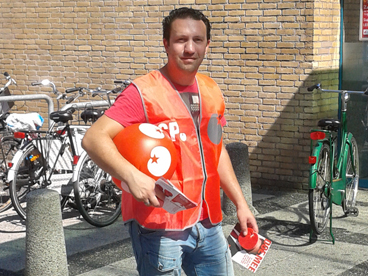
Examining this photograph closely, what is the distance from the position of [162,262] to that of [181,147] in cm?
50

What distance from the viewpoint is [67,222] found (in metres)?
7.14

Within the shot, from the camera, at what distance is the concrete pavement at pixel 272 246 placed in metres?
5.52

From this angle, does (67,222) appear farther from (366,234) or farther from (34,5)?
(34,5)

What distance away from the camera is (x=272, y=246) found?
620 centimetres

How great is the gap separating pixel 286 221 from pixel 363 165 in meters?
2.39

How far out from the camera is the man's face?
2.82m

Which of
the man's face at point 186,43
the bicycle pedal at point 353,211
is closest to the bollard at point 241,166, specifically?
the bicycle pedal at point 353,211

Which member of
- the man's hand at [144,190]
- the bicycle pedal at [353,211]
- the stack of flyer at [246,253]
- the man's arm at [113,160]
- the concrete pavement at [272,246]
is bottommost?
the bicycle pedal at [353,211]

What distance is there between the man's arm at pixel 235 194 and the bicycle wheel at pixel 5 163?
4.47 metres

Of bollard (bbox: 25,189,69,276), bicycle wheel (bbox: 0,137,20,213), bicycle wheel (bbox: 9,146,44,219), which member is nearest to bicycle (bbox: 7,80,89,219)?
bicycle wheel (bbox: 9,146,44,219)

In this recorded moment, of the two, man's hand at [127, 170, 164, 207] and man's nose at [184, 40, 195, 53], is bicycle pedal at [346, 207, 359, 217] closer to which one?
man's nose at [184, 40, 195, 53]

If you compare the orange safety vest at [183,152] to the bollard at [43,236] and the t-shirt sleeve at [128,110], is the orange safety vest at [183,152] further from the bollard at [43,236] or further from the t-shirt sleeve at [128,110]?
the bollard at [43,236]

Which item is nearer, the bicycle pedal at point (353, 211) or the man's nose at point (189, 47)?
the man's nose at point (189, 47)

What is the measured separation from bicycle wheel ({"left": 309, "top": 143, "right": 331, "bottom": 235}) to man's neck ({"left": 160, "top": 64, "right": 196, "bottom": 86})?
3456mm
